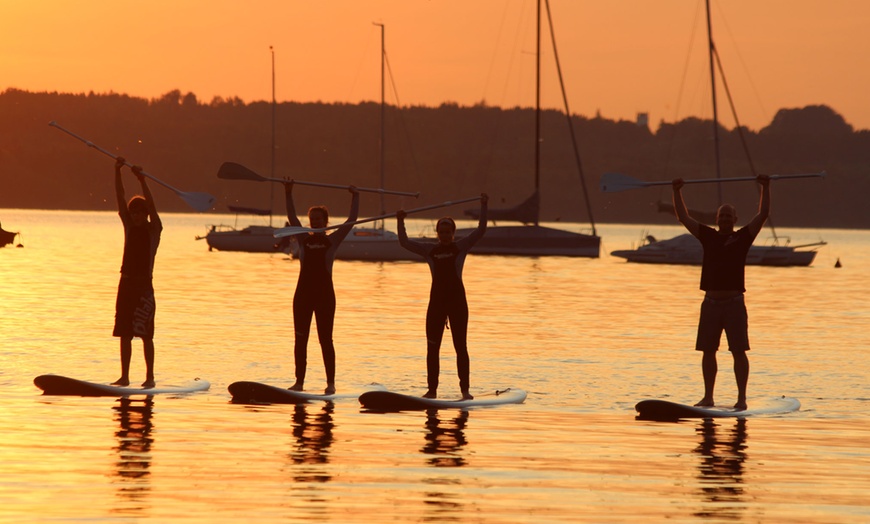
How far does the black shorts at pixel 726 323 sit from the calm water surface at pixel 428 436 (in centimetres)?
84

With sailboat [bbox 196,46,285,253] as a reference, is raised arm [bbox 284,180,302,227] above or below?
above

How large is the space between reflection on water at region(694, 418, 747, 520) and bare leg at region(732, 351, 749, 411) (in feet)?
0.99

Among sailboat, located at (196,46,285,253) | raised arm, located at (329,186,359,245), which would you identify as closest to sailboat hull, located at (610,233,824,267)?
sailboat, located at (196,46,285,253)

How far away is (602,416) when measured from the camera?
14742 mm

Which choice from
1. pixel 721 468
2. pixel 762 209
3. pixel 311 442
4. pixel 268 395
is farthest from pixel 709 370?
pixel 268 395

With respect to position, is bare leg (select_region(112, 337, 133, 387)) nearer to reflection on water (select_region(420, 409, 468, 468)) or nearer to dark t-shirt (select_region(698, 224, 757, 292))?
reflection on water (select_region(420, 409, 468, 468))

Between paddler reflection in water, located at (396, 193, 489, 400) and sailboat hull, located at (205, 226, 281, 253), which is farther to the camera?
sailboat hull, located at (205, 226, 281, 253)

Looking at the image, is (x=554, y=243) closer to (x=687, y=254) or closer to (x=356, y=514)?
(x=687, y=254)

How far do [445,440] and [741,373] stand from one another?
3.59m

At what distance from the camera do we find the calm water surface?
948 cm

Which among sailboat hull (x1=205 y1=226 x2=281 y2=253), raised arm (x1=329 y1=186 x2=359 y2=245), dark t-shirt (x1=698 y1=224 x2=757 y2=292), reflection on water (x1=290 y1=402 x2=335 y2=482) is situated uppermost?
raised arm (x1=329 y1=186 x2=359 y2=245)

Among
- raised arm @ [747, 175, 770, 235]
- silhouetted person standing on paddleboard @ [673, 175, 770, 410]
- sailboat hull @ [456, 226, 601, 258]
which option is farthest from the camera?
sailboat hull @ [456, 226, 601, 258]

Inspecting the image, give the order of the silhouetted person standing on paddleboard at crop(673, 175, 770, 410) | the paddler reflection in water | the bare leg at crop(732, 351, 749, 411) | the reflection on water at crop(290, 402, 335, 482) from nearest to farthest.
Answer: the reflection on water at crop(290, 402, 335, 482), the silhouetted person standing on paddleboard at crop(673, 175, 770, 410), the bare leg at crop(732, 351, 749, 411), the paddler reflection in water

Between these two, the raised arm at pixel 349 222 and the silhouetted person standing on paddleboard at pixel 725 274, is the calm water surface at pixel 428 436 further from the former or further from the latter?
the raised arm at pixel 349 222
